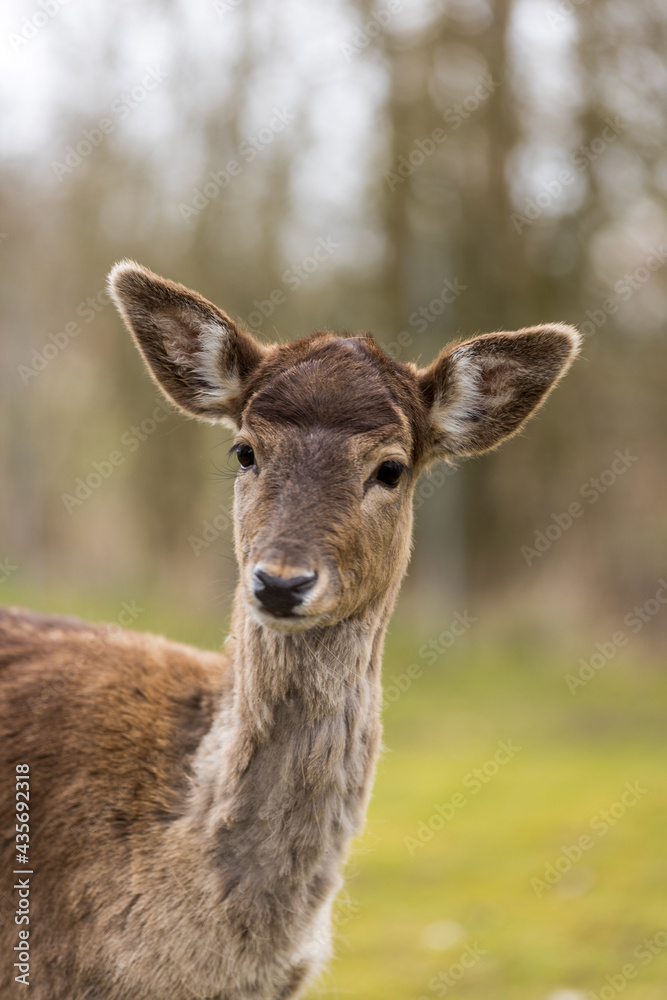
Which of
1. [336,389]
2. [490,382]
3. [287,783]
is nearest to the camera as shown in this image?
[287,783]

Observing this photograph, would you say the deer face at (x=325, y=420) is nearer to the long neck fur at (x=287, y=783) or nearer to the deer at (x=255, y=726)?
the deer at (x=255, y=726)

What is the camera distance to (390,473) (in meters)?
3.83

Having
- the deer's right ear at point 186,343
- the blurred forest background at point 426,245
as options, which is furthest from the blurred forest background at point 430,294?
the deer's right ear at point 186,343

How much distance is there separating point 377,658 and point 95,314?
38.7 feet

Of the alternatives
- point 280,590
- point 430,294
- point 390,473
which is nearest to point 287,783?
point 280,590

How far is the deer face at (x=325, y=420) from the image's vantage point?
339 cm

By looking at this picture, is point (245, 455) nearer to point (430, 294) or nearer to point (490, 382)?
point (490, 382)

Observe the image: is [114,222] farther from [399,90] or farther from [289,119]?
[399,90]

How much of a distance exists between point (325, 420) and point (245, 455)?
0.37 metres

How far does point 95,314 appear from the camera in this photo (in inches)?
573

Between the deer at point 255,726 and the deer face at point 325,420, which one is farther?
the deer at point 255,726

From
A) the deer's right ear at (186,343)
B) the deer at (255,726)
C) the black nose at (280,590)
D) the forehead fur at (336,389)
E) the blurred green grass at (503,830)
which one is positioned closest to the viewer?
the black nose at (280,590)

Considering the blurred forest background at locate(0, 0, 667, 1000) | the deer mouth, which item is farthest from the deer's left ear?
the blurred forest background at locate(0, 0, 667, 1000)

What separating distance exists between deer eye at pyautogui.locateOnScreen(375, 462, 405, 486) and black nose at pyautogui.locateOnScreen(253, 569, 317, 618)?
2.27ft
